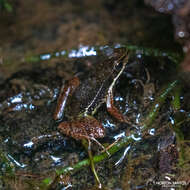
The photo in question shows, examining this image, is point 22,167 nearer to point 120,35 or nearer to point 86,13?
point 120,35

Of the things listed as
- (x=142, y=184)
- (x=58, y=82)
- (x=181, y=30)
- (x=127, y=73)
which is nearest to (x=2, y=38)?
(x=58, y=82)

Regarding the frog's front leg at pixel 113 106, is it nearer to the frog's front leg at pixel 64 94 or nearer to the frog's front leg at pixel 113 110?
the frog's front leg at pixel 113 110

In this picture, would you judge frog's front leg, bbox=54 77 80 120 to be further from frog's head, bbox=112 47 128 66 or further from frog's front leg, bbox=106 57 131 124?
frog's head, bbox=112 47 128 66

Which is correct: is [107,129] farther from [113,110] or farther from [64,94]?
[64,94]

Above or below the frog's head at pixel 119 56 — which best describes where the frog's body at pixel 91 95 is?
below

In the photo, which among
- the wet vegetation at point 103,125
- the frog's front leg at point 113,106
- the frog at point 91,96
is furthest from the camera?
the frog's front leg at point 113,106

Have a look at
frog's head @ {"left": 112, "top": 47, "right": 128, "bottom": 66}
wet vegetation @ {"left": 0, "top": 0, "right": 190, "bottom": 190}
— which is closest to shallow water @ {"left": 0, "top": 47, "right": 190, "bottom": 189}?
wet vegetation @ {"left": 0, "top": 0, "right": 190, "bottom": 190}

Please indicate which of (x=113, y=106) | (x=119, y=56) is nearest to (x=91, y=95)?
(x=113, y=106)

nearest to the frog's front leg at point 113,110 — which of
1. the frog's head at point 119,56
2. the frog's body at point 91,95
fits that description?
the frog's body at point 91,95
